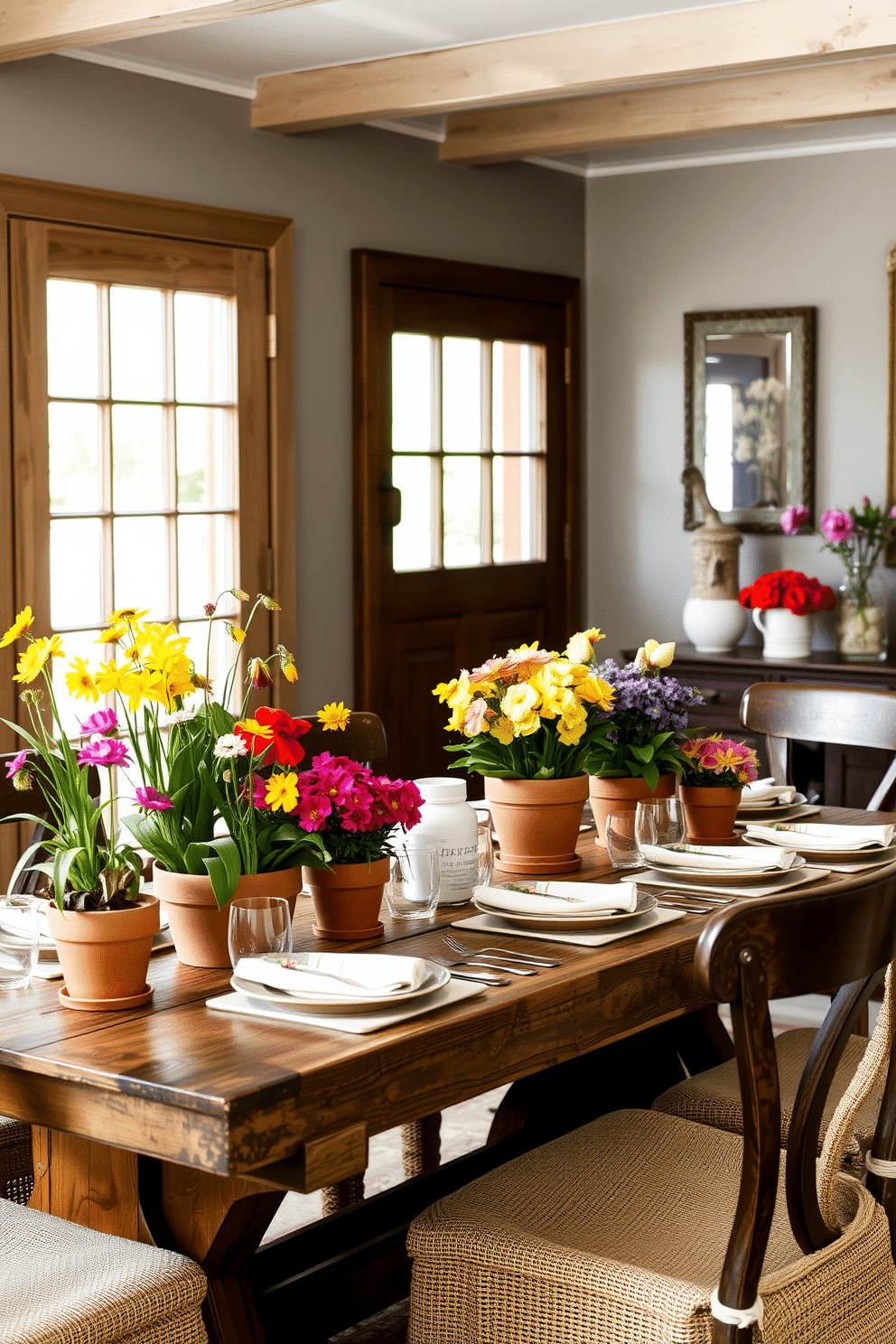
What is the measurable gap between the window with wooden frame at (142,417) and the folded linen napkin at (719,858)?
1.95 m

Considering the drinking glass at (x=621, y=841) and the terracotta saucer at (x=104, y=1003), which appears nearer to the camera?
the terracotta saucer at (x=104, y=1003)

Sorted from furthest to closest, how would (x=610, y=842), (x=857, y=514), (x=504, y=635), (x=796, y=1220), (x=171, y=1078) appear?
(x=504, y=635) → (x=857, y=514) → (x=610, y=842) → (x=796, y=1220) → (x=171, y=1078)

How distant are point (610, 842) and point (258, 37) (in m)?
2.54

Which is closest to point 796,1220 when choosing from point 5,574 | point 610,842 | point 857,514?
point 610,842

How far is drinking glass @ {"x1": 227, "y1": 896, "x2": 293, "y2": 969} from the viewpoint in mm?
1776

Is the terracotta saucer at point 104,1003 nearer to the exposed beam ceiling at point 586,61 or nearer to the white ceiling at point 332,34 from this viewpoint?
the white ceiling at point 332,34

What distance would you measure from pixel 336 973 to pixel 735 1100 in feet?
2.72

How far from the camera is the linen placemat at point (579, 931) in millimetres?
2016

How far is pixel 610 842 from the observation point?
232 centimetres

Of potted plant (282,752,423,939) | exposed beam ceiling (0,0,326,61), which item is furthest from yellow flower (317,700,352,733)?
exposed beam ceiling (0,0,326,61)

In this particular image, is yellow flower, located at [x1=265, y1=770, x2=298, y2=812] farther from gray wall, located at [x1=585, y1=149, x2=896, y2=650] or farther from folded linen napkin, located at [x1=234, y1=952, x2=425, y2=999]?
gray wall, located at [x1=585, y1=149, x2=896, y2=650]

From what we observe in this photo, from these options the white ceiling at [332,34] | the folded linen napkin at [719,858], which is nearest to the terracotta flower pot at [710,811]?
the folded linen napkin at [719,858]

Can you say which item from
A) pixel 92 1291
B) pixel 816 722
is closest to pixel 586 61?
pixel 816 722

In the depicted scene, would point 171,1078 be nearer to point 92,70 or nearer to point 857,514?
point 92,70
